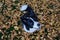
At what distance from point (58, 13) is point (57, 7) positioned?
18 centimetres

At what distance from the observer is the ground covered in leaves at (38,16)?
3.26m

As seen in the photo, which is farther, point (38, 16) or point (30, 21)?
point (38, 16)

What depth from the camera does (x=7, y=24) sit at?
11.3ft

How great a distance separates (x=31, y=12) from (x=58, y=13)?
56 centimetres

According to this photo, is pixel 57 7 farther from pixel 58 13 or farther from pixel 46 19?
pixel 46 19

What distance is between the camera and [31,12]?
141 inches

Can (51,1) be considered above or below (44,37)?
above

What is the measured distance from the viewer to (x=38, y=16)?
3.62 m

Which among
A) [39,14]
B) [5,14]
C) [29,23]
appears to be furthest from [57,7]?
[5,14]

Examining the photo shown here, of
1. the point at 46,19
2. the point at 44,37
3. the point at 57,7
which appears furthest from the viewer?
the point at 57,7

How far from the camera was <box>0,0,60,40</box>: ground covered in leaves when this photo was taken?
10.7 feet

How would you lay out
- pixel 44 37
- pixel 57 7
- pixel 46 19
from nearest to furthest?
pixel 44 37 < pixel 46 19 < pixel 57 7

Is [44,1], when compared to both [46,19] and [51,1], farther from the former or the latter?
[46,19]

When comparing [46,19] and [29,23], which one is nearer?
[29,23]
